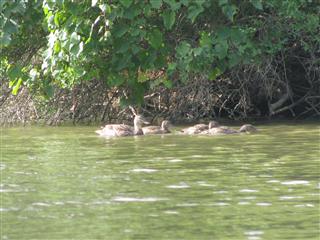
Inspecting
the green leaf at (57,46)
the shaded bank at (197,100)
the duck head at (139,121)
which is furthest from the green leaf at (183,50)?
the shaded bank at (197,100)

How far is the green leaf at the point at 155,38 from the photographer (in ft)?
33.4

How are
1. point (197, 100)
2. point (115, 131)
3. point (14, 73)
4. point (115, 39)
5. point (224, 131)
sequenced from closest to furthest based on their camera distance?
point (115, 39), point (14, 73), point (224, 131), point (115, 131), point (197, 100)

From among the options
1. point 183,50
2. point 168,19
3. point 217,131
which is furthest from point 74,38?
point 217,131

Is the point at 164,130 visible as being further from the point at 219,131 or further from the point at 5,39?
the point at 5,39

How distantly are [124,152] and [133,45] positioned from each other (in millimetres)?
6321

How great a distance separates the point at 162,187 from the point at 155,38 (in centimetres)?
243

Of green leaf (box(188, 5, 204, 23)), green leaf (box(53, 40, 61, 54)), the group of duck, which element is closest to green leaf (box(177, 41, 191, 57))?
green leaf (box(188, 5, 204, 23))

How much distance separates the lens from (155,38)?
33.5ft

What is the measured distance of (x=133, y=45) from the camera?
10109mm

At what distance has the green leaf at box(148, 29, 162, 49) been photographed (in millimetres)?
10172

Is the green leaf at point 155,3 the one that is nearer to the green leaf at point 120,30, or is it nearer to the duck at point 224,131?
the green leaf at point 120,30

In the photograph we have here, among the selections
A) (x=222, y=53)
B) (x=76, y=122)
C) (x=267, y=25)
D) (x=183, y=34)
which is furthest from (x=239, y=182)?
(x=76, y=122)

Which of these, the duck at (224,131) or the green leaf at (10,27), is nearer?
the green leaf at (10,27)

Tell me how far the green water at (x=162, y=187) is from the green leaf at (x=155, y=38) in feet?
5.25
